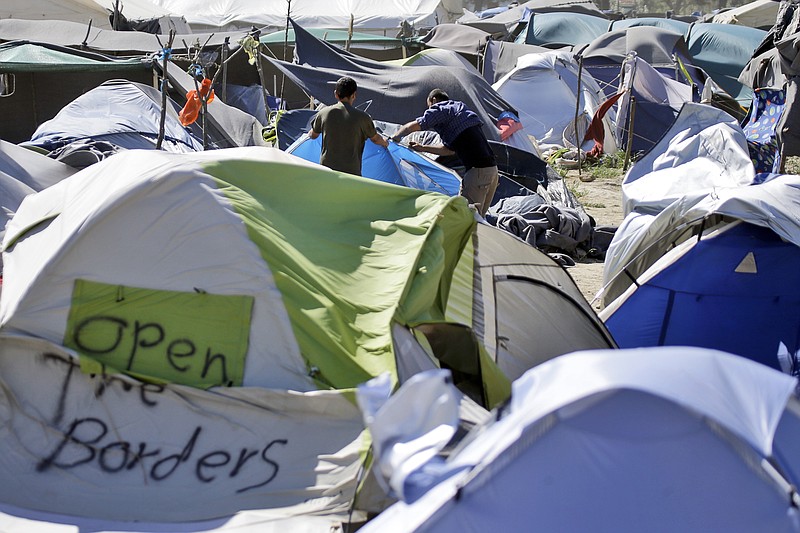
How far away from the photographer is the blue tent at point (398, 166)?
946cm

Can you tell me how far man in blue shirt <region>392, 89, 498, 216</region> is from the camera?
26.2ft

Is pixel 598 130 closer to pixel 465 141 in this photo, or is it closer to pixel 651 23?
pixel 465 141

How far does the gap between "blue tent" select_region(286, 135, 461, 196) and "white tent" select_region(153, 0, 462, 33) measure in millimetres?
22025

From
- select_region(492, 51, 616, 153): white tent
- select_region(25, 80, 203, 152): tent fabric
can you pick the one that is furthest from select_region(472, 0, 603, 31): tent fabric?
select_region(25, 80, 203, 152): tent fabric

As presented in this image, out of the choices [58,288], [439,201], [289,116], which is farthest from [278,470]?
[289,116]

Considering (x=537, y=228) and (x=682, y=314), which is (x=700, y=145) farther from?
(x=537, y=228)

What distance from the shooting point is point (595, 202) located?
12.5 m

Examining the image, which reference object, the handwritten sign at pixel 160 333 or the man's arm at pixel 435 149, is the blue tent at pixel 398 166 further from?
the handwritten sign at pixel 160 333

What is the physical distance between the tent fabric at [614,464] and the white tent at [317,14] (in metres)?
29.3

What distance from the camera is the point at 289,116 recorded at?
37.0ft

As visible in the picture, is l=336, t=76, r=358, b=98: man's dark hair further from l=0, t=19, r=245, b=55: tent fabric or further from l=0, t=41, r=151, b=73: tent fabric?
l=0, t=19, r=245, b=55: tent fabric

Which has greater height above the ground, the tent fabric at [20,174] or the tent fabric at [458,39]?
the tent fabric at [20,174]

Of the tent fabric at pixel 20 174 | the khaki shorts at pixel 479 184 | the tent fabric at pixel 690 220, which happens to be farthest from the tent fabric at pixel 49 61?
the tent fabric at pixel 690 220

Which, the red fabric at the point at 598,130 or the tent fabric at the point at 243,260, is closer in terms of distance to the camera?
the tent fabric at the point at 243,260
